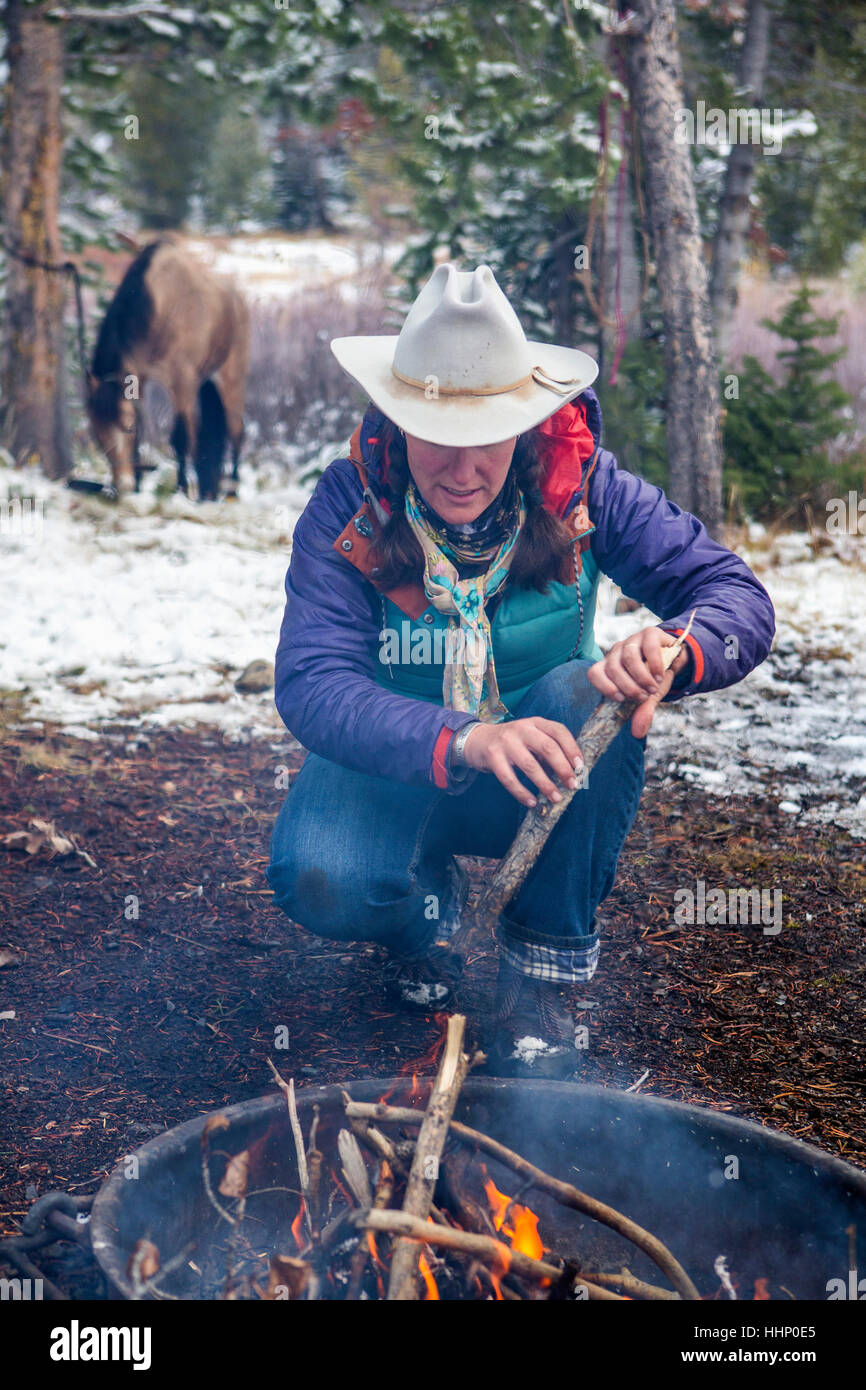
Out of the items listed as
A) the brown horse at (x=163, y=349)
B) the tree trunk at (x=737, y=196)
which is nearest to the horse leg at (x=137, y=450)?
the brown horse at (x=163, y=349)

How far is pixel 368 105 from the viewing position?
714 cm

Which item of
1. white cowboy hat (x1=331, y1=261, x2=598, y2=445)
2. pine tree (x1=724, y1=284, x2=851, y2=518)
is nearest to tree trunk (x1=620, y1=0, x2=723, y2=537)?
pine tree (x1=724, y1=284, x2=851, y2=518)

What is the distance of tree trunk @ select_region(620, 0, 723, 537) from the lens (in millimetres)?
5152

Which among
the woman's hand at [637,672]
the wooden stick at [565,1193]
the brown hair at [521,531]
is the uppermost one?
the brown hair at [521,531]

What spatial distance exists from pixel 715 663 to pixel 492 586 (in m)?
0.50

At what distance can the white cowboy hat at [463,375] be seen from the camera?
216 cm

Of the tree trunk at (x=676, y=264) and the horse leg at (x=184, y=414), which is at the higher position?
the tree trunk at (x=676, y=264)

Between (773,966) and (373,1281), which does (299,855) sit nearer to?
(373,1281)

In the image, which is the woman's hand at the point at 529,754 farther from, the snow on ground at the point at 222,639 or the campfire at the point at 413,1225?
the snow on ground at the point at 222,639

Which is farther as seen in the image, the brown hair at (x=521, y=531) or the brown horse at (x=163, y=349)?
the brown horse at (x=163, y=349)

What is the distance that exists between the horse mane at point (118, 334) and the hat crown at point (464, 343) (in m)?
6.25

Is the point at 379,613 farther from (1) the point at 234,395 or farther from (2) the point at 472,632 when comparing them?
(1) the point at 234,395

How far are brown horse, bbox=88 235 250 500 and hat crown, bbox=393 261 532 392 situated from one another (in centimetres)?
601
